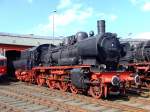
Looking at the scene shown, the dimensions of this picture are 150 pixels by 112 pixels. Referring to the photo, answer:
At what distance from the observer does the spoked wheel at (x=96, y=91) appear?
51.9ft

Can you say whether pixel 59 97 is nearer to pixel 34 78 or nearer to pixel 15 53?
pixel 34 78

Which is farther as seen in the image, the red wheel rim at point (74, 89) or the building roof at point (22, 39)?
the building roof at point (22, 39)

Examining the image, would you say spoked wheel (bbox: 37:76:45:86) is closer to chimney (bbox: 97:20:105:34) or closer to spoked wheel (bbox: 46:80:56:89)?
spoked wheel (bbox: 46:80:56:89)

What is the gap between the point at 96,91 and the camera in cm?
1630

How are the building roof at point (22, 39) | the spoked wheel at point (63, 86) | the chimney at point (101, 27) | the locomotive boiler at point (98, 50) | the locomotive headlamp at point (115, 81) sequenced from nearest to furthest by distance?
the locomotive headlamp at point (115, 81) → the locomotive boiler at point (98, 50) → the chimney at point (101, 27) → the spoked wheel at point (63, 86) → the building roof at point (22, 39)

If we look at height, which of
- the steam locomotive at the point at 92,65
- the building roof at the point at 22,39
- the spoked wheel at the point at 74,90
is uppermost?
the building roof at the point at 22,39

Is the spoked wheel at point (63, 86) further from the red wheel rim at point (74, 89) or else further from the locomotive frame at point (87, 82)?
the red wheel rim at point (74, 89)

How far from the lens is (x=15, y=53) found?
41125mm

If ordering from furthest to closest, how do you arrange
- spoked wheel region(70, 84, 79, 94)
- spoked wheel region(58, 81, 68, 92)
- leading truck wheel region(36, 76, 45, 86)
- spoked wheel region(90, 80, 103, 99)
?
leading truck wheel region(36, 76, 45, 86)
spoked wheel region(58, 81, 68, 92)
spoked wheel region(70, 84, 79, 94)
spoked wheel region(90, 80, 103, 99)

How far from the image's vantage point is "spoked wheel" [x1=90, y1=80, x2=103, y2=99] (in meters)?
15.8

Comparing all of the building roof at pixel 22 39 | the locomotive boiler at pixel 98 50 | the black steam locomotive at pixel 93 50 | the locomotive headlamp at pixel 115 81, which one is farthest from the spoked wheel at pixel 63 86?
the building roof at pixel 22 39

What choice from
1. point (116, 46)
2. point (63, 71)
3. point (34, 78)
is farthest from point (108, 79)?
point (34, 78)

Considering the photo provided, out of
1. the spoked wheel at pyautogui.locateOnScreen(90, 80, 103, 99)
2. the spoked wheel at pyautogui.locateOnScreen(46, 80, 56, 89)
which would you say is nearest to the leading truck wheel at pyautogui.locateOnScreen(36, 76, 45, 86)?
the spoked wheel at pyautogui.locateOnScreen(46, 80, 56, 89)

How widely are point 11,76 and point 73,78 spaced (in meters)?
19.6
